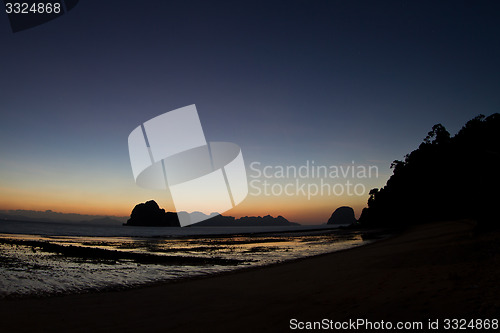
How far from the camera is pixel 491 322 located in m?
4.09

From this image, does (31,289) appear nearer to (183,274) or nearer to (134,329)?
(183,274)

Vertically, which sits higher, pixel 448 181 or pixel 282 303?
pixel 448 181

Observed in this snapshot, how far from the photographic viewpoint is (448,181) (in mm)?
50906

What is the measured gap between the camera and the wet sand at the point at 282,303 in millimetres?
5309

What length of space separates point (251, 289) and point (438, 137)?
72.3 m

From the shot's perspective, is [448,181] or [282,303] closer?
[282,303]

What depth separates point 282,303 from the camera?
6906 mm

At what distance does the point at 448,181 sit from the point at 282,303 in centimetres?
5901

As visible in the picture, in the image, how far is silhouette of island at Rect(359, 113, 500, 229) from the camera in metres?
19.6

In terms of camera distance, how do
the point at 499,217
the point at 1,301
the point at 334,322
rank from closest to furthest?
the point at 334,322, the point at 1,301, the point at 499,217

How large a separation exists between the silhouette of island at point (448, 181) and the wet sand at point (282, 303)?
14012 millimetres

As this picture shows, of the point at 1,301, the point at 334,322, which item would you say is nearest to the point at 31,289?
the point at 1,301

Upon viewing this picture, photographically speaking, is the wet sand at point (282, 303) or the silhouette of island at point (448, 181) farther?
the silhouette of island at point (448, 181)

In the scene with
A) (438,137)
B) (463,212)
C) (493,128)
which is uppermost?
(438,137)
